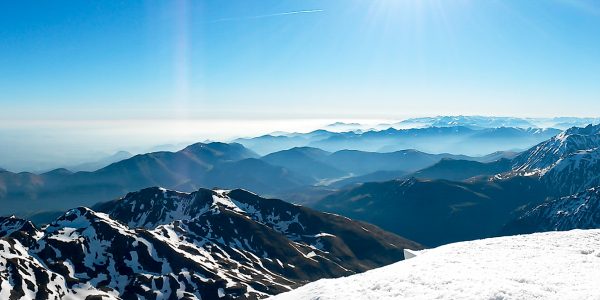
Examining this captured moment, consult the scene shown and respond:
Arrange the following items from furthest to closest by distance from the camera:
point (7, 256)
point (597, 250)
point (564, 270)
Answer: point (7, 256)
point (597, 250)
point (564, 270)

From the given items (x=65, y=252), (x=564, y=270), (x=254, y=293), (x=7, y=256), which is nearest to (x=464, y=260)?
(x=564, y=270)

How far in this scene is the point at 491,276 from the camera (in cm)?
2661

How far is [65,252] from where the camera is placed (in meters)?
169

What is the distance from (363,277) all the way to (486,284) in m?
10.6

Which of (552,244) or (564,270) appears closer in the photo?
(564,270)

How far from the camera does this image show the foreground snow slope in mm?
23406

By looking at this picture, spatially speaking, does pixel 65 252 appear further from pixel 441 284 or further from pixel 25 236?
pixel 441 284

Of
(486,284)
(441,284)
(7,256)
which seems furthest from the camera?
(7,256)

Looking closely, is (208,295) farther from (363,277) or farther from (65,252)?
(363,277)

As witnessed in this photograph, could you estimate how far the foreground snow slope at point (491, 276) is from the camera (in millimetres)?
23406

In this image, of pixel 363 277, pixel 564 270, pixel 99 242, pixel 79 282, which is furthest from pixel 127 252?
pixel 564 270

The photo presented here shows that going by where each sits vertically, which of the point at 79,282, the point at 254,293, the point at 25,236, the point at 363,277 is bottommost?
the point at 254,293

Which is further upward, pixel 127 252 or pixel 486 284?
pixel 486 284

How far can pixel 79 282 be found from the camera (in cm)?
15175
